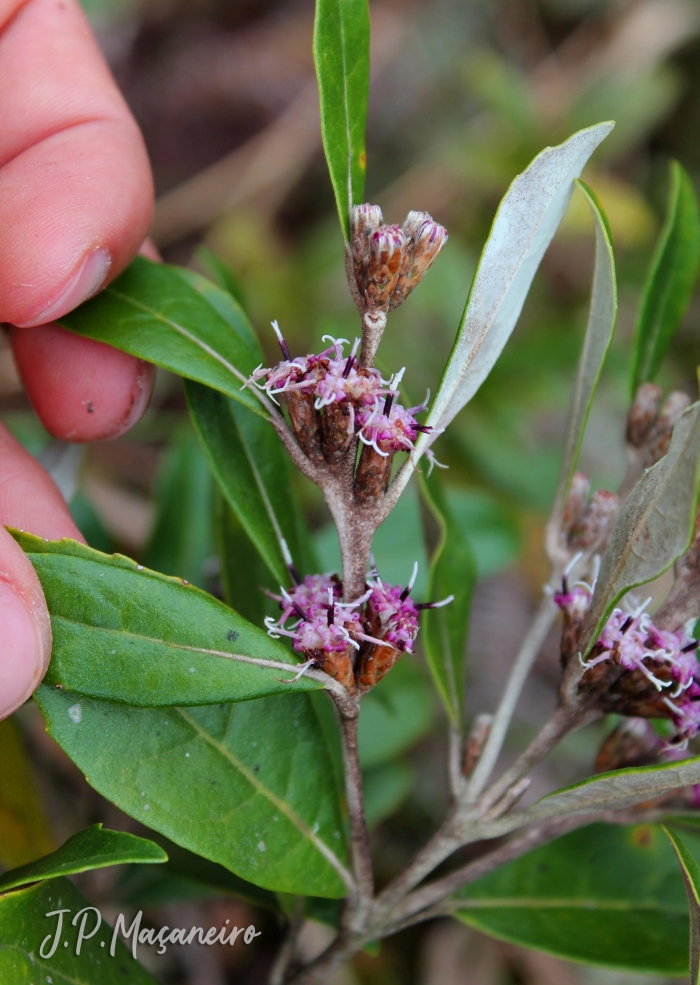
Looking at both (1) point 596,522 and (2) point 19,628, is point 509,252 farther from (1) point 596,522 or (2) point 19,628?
(2) point 19,628

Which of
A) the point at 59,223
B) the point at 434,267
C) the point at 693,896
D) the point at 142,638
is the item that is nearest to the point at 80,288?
the point at 59,223

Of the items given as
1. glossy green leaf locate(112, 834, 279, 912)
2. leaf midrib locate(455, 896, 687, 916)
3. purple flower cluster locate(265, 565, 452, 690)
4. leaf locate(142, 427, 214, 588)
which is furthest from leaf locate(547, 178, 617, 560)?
leaf locate(142, 427, 214, 588)

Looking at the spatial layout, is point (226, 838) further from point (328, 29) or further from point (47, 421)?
point (328, 29)

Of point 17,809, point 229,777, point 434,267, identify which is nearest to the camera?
point 229,777

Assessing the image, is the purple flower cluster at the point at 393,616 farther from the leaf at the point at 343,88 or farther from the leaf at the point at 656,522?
the leaf at the point at 343,88

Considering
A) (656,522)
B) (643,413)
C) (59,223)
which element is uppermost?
(59,223)

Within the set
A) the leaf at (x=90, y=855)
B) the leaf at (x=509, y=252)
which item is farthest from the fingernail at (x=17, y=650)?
the leaf at (x=509, y=252)
